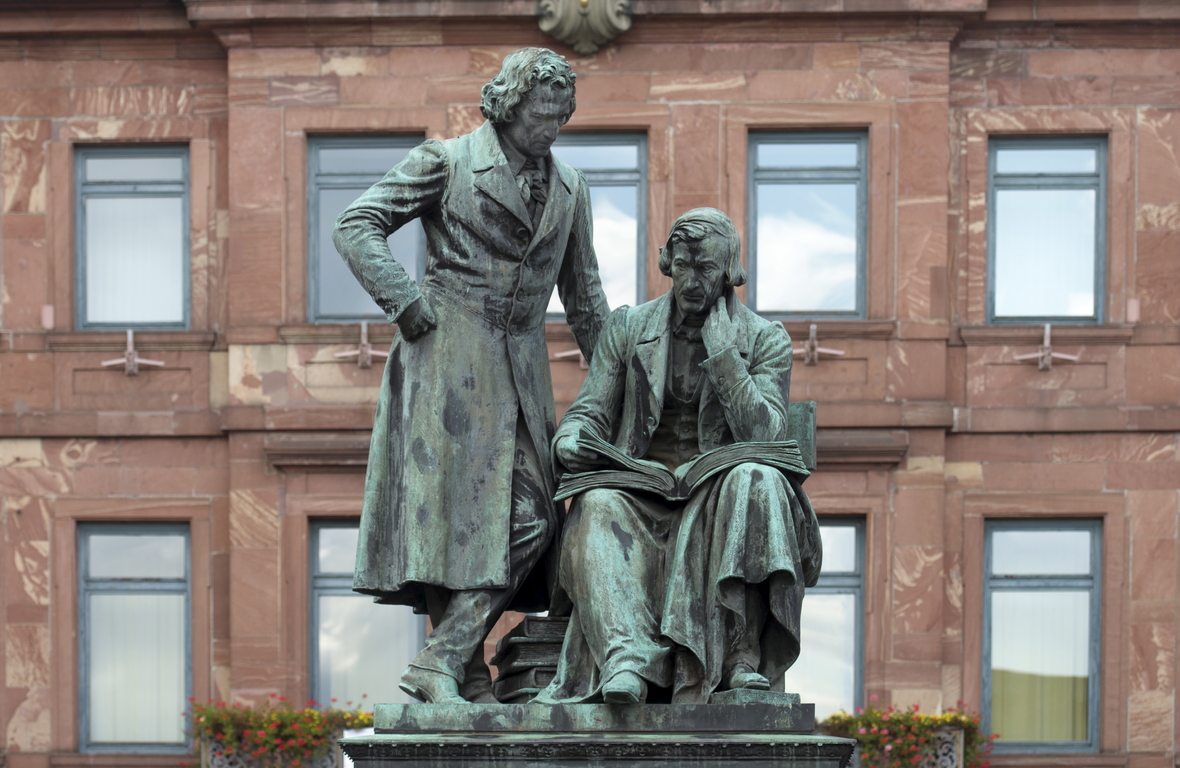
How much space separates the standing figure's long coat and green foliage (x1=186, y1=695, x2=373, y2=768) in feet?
38.7

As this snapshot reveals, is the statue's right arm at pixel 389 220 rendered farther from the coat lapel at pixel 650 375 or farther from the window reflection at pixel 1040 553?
the window reflection at pixel 1040 553

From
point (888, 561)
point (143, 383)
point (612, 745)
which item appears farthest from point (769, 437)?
point (143, 383)

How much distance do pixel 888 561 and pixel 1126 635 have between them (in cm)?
216

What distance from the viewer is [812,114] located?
21.4 meters

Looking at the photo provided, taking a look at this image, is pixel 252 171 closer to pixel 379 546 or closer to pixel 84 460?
pixel 84 460

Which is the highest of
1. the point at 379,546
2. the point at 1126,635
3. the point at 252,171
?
the point at 252,171

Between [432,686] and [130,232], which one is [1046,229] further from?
[432,686]

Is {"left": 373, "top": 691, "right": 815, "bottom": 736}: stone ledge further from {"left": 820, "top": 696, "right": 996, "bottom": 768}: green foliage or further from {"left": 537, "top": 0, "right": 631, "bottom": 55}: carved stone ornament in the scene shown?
{"left": 537, "top": 0, "right": 631, "bottom": 55}: carved stone ornament

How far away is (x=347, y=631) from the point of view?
71.6 feet

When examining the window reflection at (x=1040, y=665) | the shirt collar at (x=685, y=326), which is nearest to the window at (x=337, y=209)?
the window reflection at (x=1040, y=665)

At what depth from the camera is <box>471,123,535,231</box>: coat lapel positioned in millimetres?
8523

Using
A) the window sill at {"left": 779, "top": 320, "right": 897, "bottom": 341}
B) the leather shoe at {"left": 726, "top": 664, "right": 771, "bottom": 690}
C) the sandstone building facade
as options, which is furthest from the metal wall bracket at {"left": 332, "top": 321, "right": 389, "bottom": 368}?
the leather shoe at {"left": 726, "top": 664, "right": 771, "bottom": 690}

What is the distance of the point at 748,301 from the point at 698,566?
1376cm

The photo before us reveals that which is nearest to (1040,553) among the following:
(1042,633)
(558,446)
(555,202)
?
(1042,633)
